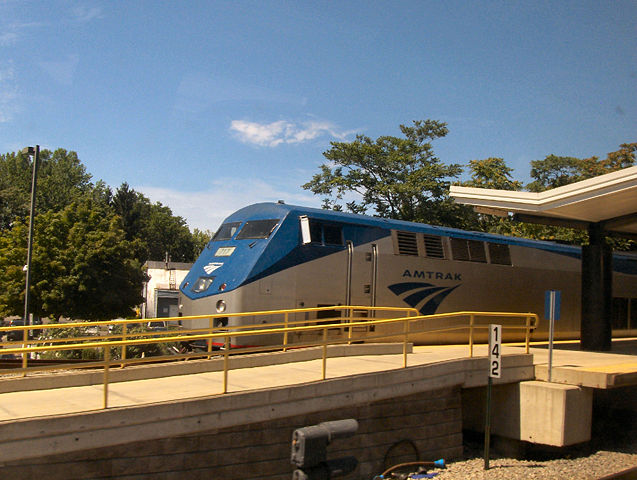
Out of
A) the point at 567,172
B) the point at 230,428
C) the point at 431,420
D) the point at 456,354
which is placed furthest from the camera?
the point at 567,172

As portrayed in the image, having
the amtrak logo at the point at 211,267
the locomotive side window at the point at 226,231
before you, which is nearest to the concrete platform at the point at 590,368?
the amtrak logo at the point at 211,267

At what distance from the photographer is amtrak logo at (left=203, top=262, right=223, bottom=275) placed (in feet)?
44.5

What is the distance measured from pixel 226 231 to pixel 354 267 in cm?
335

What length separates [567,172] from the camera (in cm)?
5581

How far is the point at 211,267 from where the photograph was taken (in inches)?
540

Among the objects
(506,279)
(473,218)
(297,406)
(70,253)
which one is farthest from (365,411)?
(473,218)

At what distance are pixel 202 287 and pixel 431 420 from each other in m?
5.90

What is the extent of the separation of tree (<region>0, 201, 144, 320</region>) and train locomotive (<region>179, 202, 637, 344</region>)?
17267mm

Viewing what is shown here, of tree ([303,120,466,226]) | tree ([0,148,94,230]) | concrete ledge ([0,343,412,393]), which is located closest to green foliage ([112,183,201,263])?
tree ([0,148,94,230])

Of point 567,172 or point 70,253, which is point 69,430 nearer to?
point 70,253

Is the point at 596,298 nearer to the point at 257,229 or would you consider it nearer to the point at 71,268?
A: the point at 257,229

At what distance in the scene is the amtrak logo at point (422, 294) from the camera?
15.2m

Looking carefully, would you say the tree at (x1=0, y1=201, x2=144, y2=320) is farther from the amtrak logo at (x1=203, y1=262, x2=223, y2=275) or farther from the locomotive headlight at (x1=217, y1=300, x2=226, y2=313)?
the locomotive headlight at (x1=217, y1=300, x2=226, y2=313)

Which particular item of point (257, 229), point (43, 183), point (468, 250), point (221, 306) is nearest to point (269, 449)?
point (221, 306)
